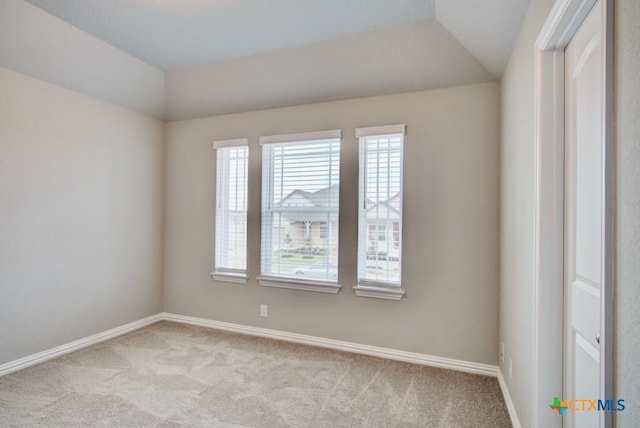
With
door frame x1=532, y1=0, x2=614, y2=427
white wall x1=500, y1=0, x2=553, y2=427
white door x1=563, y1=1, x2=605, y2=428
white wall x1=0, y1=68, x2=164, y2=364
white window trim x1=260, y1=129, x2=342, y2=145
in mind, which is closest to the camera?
white door x1=563, y1=1, x2=605, y2=428

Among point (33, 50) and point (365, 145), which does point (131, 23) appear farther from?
point (365, 145)

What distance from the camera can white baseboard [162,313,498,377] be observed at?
9.20ft

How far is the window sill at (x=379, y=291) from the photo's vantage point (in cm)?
301

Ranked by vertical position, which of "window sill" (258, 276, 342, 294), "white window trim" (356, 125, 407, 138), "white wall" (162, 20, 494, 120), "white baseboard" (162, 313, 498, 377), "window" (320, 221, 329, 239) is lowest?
"white baseboard" (162, 313, 498, 377)

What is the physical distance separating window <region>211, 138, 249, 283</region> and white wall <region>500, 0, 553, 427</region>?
251cm

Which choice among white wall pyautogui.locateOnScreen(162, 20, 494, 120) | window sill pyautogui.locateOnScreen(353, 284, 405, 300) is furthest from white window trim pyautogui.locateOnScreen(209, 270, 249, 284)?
white wall pyautogui.locateOnScreen(162, 20, 494, 120)

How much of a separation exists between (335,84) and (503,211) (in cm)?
180

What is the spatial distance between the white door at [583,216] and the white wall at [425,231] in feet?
4.12

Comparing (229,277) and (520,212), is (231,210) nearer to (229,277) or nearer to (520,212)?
(229,277)

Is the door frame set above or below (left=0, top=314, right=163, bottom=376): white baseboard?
above

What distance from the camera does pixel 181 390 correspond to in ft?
8.12

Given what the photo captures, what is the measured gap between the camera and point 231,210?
381 cm

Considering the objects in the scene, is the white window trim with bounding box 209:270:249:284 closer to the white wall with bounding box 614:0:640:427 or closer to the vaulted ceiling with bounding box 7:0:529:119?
the vaulted ceiling with bounding box 7:0:529:119

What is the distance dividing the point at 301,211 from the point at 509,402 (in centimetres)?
230
